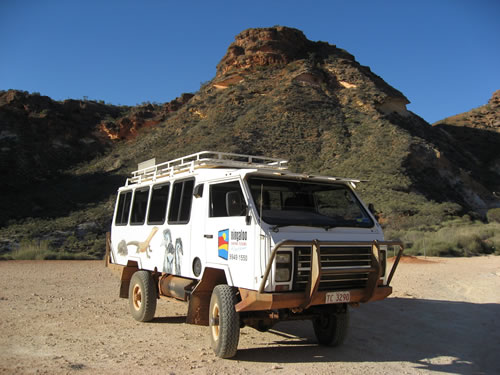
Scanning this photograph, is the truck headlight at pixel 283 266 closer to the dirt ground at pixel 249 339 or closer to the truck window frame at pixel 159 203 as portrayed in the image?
the dirt ground at pixel 249 339

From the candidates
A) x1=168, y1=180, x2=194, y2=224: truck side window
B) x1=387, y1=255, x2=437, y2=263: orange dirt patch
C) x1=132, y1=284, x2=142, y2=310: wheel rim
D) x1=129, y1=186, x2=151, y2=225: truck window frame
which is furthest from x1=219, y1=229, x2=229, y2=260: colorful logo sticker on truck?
x1=387, y1=255, x2=437, y2=263: orange dirt patch

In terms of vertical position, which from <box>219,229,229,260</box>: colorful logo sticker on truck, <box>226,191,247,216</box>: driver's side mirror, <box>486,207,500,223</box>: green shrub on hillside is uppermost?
<box>486,207,500,223</box>: green shrub on hillside

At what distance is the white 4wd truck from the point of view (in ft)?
18.3

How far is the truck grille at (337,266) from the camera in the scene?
18.6 ft

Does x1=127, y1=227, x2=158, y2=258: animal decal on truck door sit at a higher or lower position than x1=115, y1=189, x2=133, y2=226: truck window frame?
lower

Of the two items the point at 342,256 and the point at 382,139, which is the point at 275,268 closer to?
the point at 342,256

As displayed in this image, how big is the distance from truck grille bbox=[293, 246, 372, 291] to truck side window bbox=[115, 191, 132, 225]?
5.34m

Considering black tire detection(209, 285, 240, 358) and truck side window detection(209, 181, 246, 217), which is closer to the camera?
black tire detection(209, 285, 240, 358)

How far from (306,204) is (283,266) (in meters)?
1.38

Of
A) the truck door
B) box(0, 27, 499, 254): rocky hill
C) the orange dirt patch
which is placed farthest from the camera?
box(0, 27, 499, 254): rocky hill

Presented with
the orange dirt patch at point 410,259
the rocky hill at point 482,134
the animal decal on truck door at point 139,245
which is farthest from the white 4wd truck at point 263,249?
the rocky hill at point 482,134

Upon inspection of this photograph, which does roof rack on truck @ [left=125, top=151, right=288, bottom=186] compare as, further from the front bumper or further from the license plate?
the license plate

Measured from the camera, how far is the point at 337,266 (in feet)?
19.2

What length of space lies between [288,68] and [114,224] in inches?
1934
